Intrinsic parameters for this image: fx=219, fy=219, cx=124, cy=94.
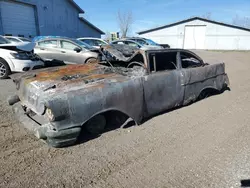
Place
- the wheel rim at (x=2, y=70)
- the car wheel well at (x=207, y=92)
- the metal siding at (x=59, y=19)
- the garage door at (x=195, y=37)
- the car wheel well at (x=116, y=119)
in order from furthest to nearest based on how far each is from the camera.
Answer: the garage door at (x=195, y=37), the metal siding at (x=59, y=19), the wheel rim at (x=2, y=70), the car wheel well at (x=207, y=92), the car wheel well at (x=116, y=119)

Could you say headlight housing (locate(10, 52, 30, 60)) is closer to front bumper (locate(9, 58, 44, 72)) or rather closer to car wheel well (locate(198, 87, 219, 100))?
front bumper (locate(9, 58, 44, 72))

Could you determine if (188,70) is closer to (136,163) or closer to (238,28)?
(136,163)

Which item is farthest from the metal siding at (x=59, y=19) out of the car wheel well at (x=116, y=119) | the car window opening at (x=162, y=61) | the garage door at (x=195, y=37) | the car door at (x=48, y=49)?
the car wheel well at (x=116, y=119)

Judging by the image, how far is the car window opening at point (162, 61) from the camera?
427cm

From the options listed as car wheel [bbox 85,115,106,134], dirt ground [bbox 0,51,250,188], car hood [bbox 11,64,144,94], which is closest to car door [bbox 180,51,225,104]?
dirt ground [bbox 0,51,250,188]

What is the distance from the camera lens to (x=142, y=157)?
10.0 feet

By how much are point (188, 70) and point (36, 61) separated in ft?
18.7

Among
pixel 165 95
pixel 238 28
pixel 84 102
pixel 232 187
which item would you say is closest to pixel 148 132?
pixel 165 95

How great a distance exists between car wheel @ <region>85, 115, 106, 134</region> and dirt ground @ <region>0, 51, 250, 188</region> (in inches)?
5.5

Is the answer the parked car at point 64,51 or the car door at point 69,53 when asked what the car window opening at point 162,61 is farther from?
the car door at point 69,53

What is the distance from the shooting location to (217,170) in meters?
2.77

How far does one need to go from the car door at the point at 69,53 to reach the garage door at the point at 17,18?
A: 33.0 ft

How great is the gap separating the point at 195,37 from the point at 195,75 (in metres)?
31.0

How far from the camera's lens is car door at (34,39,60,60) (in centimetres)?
979
